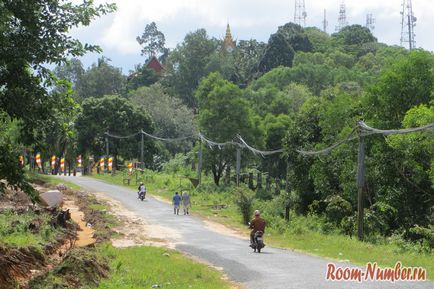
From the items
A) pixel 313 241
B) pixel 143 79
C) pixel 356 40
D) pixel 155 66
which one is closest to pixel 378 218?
pixel 313 241

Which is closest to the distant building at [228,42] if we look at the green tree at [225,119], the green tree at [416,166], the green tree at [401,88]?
the green tree at [225,119]

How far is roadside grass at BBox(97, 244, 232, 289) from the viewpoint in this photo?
45.3ft

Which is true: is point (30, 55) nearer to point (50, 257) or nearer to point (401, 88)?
point (50, 257)

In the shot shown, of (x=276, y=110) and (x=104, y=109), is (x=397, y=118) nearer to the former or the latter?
(x=276, y=110)

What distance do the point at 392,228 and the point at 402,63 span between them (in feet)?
28.3

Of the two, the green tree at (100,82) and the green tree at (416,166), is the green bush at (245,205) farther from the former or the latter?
the green tree at (100,82)

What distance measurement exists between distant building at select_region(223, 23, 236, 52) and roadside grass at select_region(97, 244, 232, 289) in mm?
96390

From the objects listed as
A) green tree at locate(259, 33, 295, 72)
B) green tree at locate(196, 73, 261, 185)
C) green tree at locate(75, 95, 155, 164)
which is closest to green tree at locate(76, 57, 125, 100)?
green tree at locate(259, 33, 295, 72)

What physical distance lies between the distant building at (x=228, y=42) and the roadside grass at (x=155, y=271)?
316 feet

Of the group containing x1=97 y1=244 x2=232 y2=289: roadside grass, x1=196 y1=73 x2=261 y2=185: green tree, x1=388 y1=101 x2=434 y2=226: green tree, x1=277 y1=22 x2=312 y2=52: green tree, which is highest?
x1=277 y1=22 x2=312 y2=52: green tree

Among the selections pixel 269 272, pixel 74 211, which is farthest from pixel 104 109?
pixel 269 272

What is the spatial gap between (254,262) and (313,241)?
275 inches

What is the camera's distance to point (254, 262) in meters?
17.9

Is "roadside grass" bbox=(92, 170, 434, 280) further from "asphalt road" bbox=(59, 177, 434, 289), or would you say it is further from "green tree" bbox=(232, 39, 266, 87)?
"green tree" bbox=(232, 39, 266, 87)
